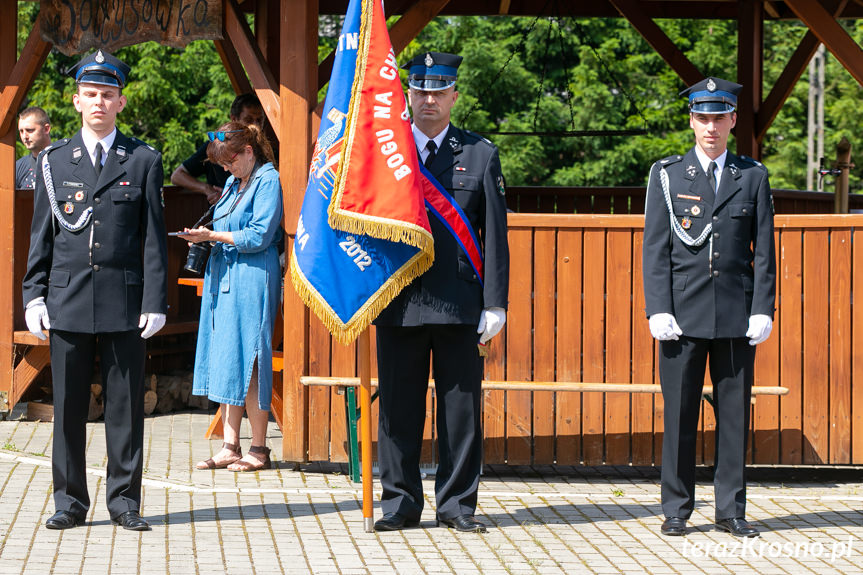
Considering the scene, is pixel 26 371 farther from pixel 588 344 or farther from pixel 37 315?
pixel 588 344

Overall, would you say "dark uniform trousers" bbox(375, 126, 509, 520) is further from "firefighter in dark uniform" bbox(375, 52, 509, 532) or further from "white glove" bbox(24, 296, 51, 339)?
"white glove" bbox(24, 296, 51, 339)

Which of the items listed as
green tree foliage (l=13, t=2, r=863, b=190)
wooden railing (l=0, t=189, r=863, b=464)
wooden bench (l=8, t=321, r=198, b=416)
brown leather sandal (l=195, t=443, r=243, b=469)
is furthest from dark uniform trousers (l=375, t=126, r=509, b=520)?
green tree foliage (l=13, t=2, r=863, b=190)

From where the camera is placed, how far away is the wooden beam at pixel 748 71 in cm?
1210

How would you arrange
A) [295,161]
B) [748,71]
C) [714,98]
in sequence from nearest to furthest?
1. [714,98]
2. [295,161]
3. [748,71]

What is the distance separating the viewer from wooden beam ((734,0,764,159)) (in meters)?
12.1

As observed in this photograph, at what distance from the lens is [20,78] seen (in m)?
8.36

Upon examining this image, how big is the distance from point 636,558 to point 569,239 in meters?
2.19

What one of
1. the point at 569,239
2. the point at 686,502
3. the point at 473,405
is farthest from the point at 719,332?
the point at 569,239

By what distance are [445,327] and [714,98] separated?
1.54m

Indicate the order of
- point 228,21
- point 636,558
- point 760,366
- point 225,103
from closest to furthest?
point 636,558 → point 760,366 → point 228,21 → point 225,103

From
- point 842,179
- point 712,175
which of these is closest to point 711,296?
point 712,175

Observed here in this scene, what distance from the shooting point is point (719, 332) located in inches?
217

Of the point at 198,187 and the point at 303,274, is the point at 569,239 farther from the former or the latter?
the point at 198,187

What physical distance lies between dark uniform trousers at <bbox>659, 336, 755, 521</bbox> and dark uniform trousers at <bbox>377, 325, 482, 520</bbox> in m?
0.86
